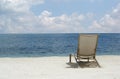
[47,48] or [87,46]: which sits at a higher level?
[87,46]

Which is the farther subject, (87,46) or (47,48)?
(47,48)

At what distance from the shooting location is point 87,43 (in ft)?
32.7

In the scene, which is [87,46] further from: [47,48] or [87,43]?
[47,48]

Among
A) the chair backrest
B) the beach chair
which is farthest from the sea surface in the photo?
the chair backrest

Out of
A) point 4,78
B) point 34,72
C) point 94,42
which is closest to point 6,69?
point 34,72

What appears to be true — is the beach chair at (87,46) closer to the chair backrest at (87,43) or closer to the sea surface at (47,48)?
the chair backrest at (87,43)

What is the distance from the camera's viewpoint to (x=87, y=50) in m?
10.1

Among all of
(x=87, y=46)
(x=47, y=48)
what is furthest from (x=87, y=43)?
(x=47, y=48)

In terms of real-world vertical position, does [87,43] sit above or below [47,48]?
above

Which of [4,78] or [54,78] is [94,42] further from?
[4,78]

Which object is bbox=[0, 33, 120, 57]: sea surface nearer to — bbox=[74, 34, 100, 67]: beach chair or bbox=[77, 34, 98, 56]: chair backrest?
bbox=[74, 34, 100, 67]: beach chair

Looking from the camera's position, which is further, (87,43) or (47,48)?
(47,48)

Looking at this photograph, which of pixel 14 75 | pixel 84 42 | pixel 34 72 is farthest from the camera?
pixel 84 42

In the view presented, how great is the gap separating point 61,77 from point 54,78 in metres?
0.21
